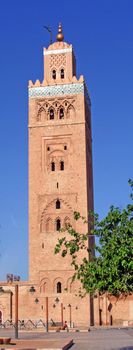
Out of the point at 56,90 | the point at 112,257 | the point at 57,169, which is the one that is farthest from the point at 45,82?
the point at 112,257

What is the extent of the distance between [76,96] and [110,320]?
1589 centimetres

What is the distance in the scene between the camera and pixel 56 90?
42.2m

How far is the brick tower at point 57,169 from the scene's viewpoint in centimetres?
3838

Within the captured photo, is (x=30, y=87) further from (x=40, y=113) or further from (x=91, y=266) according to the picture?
(x=91, y=266)

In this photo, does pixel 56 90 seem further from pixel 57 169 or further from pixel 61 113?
pixel 57 169

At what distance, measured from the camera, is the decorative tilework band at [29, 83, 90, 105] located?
138 ft

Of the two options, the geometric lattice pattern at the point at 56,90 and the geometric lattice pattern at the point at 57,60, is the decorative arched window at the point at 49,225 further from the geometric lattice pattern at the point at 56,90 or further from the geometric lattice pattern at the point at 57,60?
the geometric lattice pattern at the point at 57,60

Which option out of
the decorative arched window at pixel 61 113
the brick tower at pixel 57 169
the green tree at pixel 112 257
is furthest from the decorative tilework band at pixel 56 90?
the green tree at pixel 112 257

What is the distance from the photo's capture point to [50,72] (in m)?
43.4

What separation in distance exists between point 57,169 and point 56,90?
599 centimetres

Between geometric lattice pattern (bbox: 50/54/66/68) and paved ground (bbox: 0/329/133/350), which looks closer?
paved ground (bbox: 0/329/133/350)

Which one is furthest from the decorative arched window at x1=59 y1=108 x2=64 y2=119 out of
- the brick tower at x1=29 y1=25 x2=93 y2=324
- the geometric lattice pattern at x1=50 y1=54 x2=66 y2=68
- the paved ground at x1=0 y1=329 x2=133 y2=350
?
the paved ground at x1=0 y1=329 x2=133 y2=350

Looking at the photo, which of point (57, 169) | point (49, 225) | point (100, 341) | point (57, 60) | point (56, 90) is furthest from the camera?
point (57, 60)

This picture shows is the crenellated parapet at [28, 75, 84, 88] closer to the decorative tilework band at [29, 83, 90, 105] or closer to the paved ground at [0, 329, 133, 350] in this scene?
the decorative tilework band at [29, 83, 90, 105]
